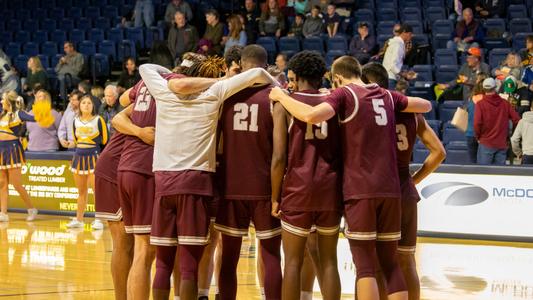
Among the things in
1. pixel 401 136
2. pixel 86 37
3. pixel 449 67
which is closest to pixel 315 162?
pixel 401 136

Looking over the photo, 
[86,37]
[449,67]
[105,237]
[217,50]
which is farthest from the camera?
[86,37]

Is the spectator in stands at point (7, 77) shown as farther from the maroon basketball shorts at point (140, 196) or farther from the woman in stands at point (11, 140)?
the maroon basketball shorts at point (140, 196)

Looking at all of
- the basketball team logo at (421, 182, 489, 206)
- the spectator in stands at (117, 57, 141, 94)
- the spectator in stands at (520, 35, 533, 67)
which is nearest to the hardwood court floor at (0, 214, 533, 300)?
the basketball team logo at (421, 182, 489, 206)

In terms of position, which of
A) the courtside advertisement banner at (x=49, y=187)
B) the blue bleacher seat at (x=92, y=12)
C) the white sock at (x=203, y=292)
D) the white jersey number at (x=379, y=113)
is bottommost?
the courtside advertisement banner at (x=49, y=187)

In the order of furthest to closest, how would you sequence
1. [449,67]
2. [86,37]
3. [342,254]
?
1. [86,37]
2. [449,67]
3. [342,254]

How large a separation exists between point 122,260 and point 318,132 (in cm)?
178

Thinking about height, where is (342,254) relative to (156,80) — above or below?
below

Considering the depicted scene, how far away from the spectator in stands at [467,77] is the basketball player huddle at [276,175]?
884cm

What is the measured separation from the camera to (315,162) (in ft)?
20.4

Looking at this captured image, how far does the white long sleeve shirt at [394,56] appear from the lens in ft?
51.8

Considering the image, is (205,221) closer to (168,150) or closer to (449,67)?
(168,150)

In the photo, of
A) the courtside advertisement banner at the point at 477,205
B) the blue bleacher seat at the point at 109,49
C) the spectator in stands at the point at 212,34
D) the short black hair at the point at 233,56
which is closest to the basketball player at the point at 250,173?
the short black hair at the point at 233,56

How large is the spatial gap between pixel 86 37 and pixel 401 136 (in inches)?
631

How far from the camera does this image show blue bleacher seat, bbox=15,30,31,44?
73.8 ft
